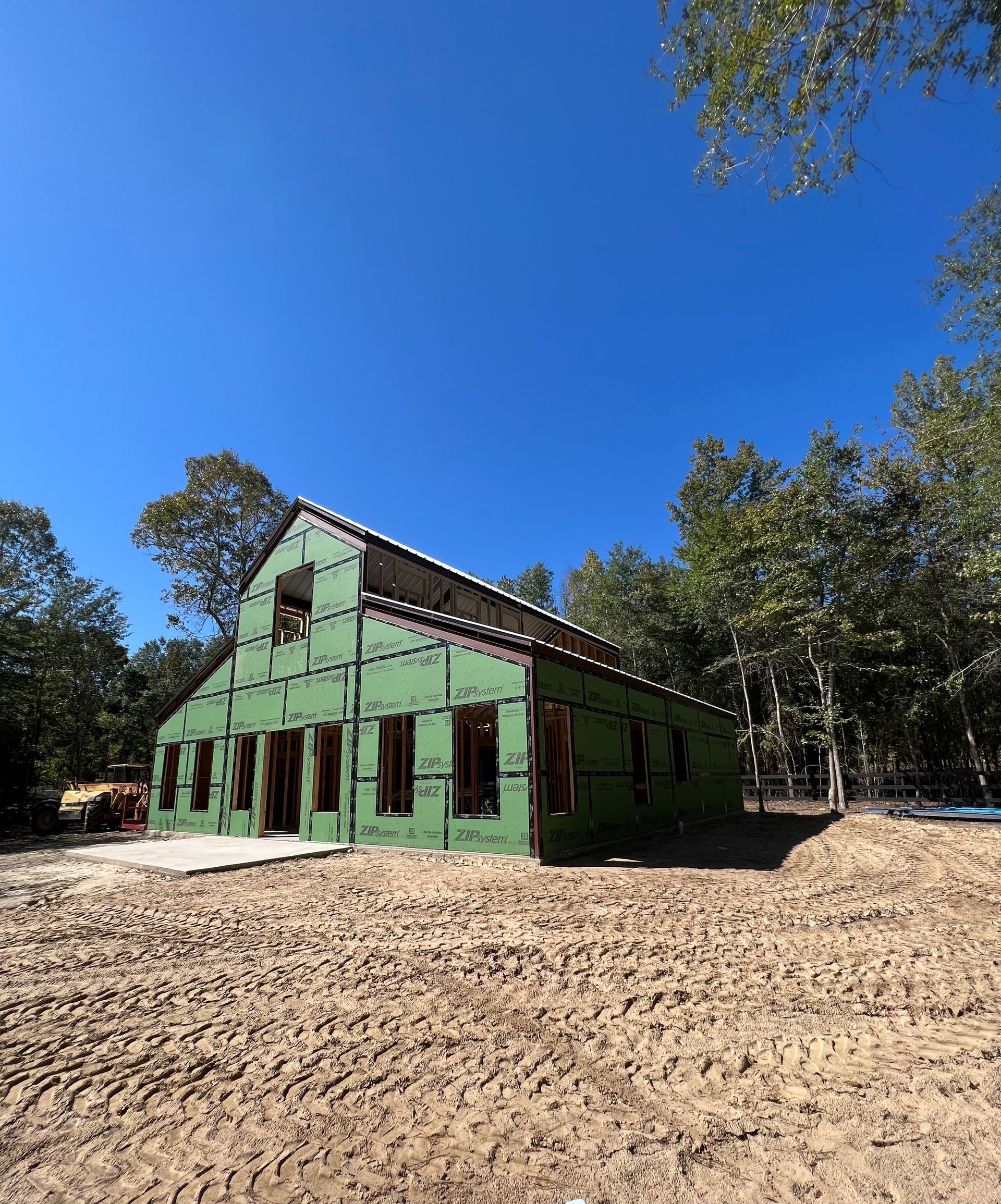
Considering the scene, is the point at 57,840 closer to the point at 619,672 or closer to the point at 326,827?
the point at 326,827

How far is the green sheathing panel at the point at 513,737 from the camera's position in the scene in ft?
30.2

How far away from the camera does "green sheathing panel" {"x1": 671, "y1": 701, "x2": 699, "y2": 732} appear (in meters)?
14.6

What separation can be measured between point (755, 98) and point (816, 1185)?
9.95m

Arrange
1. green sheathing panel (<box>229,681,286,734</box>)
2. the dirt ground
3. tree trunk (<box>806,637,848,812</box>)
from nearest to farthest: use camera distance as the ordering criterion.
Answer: the dirt ground < green sheathing panel (<box>229,681,286,734</box>) < tree trunk (<box>806,637,848,812</box>)

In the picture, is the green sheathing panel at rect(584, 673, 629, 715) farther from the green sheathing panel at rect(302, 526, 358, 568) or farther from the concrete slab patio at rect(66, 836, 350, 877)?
the green sheathing panel at rect(302, 526, 358, 568)

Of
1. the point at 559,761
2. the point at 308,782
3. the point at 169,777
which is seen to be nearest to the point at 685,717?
the point at 559,761

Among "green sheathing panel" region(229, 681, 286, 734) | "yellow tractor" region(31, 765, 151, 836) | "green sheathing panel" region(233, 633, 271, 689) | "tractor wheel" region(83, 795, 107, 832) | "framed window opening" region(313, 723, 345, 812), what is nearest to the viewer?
"framed window opening" region(313, 723, 345, 812)

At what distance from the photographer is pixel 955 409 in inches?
634

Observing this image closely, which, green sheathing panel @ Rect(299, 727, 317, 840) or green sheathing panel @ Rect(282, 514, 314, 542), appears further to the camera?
green sheathing panel @ Rect(282, 514, 314, 542)

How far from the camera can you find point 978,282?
1178 centimetres

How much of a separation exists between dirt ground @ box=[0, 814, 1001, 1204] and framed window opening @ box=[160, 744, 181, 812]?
38.0 feet

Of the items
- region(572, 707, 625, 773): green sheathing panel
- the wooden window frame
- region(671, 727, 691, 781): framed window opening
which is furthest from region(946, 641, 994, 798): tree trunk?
the wooden window frame

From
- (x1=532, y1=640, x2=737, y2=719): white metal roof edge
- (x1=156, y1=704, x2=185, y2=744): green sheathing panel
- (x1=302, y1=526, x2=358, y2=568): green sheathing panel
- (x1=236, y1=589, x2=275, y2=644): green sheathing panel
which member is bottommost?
(x1=156, y1=704, x2=185, y2=744): green sheathing panel

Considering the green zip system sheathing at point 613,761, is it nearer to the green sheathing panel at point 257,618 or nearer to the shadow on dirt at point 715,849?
the shadow on dirt at point 715,849
